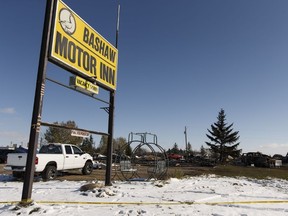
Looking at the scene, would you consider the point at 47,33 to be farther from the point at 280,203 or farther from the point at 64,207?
the point at 280,203

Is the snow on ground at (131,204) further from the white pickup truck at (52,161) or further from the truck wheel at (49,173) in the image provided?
the truck wheel at (49,173)

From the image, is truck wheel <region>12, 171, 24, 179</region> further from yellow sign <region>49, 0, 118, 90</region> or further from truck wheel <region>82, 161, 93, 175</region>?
yellow sign <region>49, 0, 118, 90</region>

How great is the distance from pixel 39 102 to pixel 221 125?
55.2m

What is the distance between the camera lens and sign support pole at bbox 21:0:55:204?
21.4 ft

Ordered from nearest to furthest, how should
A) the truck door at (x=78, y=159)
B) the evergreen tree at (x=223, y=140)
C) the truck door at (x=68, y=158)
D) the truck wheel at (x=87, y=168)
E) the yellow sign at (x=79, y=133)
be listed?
the yellow sign at (x=79, y=133), the truck door at (x=68, y=158), the truck door at (x=78, y=159), the truck wheel at (x=87, y=168), the evergreen tree at (x=223, y=140)

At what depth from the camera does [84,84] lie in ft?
29.9

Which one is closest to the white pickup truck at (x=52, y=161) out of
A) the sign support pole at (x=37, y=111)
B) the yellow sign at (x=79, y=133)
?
the yellow sign at (x=79, y=133)

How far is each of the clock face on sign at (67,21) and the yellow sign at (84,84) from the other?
4.62 ft

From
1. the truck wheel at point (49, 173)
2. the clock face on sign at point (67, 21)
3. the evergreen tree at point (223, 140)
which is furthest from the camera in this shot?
the evergreen tree at point (223, 140)

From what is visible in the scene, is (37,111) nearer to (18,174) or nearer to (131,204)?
(131,204)

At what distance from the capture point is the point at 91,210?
6.42m

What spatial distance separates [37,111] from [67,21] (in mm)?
2989

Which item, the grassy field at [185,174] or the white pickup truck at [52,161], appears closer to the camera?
the white pickup truck at [52,161]

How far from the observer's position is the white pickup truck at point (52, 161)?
1341 centimetres
